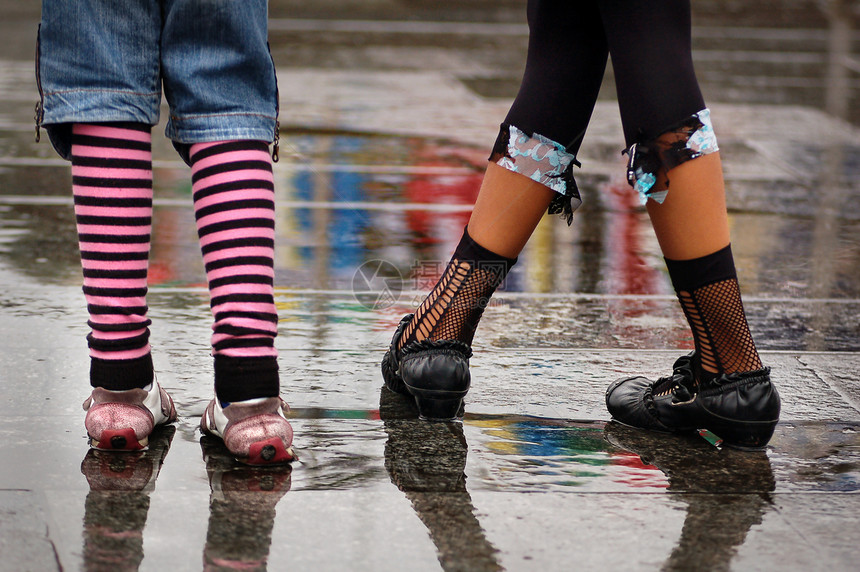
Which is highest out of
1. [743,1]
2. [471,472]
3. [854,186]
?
[743,1]

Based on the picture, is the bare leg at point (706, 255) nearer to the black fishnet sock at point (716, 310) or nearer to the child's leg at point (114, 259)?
the black fishnet sock at point (716, 310)

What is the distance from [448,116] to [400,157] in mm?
1609

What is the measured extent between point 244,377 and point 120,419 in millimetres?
278

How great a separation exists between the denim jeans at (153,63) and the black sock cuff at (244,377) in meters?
0.46

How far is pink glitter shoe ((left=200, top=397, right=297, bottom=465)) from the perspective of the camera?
2486mm

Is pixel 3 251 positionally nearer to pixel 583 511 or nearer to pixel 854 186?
pixel 583 511

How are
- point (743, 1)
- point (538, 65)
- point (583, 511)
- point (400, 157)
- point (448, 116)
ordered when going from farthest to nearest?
point (743, 1), point (448, 116), point (400, 157), point (538, 65), point (583, 511)

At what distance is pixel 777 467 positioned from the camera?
8.64 ft

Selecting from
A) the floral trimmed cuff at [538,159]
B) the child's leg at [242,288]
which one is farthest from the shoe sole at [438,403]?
the floral trimmed cuff at [538,159]

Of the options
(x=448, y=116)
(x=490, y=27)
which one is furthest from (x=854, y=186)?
(x=490, y=27)

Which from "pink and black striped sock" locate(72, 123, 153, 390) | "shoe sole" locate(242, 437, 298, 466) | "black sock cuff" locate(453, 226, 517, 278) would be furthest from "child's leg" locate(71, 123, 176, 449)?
"black sock cuff" locate(453, 226, 517, 278)

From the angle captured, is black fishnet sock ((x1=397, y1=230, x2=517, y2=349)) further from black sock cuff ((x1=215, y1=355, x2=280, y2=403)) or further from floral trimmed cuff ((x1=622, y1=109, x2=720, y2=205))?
black sock cuff ((x1=215, y1=355, x2=280, y2=403))

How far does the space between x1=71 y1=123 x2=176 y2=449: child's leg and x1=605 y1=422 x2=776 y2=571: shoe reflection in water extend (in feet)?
3.53

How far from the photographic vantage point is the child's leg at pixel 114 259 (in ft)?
8.27
